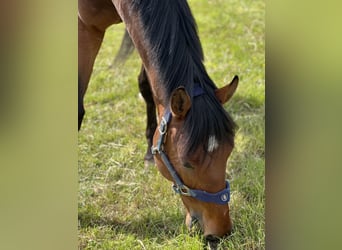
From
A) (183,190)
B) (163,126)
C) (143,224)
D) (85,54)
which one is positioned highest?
(85,54)

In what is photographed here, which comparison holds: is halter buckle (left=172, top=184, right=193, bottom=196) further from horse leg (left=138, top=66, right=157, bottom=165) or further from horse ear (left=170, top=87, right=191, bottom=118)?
horse leg (left=138, top=66, right=157, bottom=165)

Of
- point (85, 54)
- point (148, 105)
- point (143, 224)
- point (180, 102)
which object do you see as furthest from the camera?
point (148, 105)

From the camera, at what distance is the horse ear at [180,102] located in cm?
135

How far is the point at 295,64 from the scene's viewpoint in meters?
1.38

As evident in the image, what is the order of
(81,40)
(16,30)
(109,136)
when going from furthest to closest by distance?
(109,136) → (81,40) → (16,30)

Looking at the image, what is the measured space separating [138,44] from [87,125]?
0.43 m

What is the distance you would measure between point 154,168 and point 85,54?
0.43 metres

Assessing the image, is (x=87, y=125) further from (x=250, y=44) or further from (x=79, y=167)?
(x=250, y=44)

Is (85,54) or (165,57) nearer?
(165,57)

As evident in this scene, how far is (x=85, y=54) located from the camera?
167 cm

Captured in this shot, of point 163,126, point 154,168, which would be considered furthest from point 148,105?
point 163,126

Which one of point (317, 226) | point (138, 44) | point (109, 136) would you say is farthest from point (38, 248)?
point (317, 226)

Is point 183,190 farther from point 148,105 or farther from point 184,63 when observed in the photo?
point 148,105

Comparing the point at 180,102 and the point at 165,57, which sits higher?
the point at 165,57
